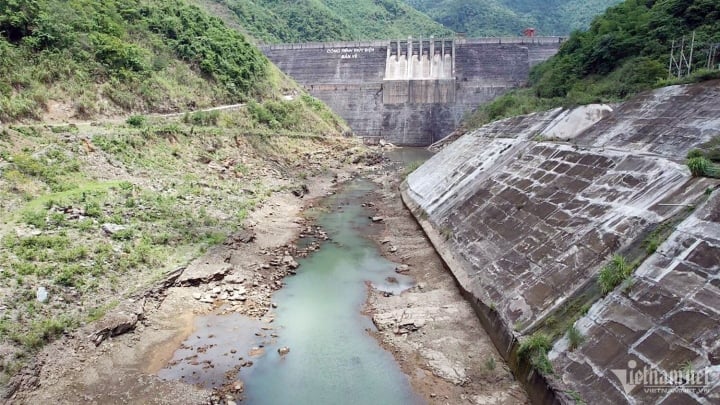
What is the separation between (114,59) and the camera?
3061cm

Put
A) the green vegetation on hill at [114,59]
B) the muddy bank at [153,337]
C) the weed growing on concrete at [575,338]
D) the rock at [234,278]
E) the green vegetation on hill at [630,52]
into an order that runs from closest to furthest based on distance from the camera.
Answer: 1. the weed growing on concrete at [575,338]
2. the muddy bank at [153,337]
3. the rock at [234,278]
4. the green vegetation on hill at [630,52]
5. the green vegetation on hill at [114,59]

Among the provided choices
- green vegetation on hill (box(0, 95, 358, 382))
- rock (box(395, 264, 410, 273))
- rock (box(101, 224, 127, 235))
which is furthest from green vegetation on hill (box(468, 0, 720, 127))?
rock (box(101, 224, 127, 235))

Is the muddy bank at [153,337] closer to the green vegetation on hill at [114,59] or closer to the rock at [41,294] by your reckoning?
the rock at [41,294]

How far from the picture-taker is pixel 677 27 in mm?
24531

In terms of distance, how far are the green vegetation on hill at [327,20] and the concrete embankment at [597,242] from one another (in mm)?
81798

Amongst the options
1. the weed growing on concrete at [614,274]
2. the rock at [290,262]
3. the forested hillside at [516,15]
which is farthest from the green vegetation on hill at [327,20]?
the weed growing on concrete at [614,274]

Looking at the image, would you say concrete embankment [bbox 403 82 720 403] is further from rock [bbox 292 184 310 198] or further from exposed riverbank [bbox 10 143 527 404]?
rock [bbox 292 184 310 198]

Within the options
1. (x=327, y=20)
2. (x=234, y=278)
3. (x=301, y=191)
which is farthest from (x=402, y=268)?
(x=327, y=20)

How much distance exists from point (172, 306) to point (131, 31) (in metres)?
30.8

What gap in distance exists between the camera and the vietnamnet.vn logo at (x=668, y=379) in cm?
681

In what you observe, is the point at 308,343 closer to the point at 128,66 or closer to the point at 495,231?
the point at 495,231

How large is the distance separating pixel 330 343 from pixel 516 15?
133m

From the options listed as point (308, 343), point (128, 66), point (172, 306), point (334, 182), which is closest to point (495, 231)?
point (308, 343)

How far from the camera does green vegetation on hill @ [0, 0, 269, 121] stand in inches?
962
